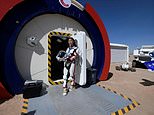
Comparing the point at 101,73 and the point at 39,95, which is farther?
the point at 101,73

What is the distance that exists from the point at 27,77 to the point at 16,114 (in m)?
1.63

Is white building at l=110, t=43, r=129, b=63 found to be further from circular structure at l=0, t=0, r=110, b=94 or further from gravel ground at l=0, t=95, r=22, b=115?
gravel ground at l=0, t=95, r=22, b=115

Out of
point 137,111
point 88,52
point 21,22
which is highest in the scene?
point 21,22

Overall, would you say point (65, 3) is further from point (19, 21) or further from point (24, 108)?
point (24, 108)

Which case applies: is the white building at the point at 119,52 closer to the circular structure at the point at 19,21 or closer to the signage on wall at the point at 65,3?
the circular structure at the point at 19,21

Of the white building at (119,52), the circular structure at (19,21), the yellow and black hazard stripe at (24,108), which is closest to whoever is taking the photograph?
the yellow and black hazard stripe at (24,108)

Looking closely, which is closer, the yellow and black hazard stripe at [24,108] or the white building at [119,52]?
the yellow and black hazard stripe at [24,108]


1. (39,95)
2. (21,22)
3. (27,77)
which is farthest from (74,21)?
(39,95)

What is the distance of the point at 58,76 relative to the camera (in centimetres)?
531

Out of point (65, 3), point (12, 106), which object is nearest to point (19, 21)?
point (65, 3)

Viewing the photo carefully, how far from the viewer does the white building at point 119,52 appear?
620 inches

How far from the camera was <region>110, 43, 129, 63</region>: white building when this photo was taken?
15.7 metres

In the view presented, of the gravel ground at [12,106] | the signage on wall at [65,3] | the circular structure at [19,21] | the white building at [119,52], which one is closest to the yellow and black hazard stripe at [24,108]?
the gravel ground at [12,106]

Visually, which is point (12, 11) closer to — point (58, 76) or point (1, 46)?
point (1, 46)
